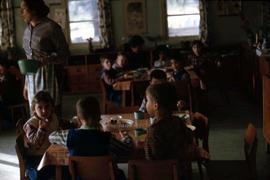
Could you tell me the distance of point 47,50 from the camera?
449 cm

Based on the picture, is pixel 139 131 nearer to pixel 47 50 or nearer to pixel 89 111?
pixel 89 111

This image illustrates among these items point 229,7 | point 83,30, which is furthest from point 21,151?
point 229,7

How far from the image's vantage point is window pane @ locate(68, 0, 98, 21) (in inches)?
388

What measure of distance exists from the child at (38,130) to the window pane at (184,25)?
614cm

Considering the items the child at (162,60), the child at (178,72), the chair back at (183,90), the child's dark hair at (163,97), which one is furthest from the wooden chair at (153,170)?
the child at (162,60)

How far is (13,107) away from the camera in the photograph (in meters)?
7.00

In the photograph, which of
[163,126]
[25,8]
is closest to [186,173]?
[163,126]

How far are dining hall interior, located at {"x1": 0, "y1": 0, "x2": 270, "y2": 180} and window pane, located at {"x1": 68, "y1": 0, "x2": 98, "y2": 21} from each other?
0.06 feet

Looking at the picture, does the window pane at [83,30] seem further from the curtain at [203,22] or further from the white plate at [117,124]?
the white plate at [117,124]

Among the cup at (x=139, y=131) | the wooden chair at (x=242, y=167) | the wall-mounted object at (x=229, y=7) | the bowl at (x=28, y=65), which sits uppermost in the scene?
the wall-mounted object at (x=229, y=7)

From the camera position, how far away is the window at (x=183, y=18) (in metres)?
9.81

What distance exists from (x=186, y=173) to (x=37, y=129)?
1166 millimetres

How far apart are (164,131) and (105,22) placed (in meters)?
6.72

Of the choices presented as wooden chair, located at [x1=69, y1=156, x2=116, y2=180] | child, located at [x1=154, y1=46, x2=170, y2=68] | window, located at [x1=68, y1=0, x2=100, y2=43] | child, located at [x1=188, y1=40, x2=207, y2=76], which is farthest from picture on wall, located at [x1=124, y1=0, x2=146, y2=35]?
wooden chair, located at [x1=69, y1=156, x2=116, y2=180]
